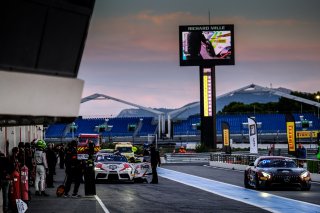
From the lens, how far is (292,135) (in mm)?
Answer: 47250

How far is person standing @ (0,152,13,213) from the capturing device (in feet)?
63.3

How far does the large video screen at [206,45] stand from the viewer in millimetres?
92750

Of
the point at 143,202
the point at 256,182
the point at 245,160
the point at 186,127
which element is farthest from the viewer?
the point at 186,127

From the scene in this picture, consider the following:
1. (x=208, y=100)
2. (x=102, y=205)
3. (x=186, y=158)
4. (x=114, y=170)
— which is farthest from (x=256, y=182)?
(x=208, y=100)

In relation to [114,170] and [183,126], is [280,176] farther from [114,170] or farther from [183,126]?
[183,126]

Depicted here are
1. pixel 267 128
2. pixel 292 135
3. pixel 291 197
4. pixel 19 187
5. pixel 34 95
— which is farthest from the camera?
pixel 267 128

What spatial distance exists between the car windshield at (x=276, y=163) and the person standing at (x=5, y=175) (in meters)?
13.2

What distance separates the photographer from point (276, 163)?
3081cm

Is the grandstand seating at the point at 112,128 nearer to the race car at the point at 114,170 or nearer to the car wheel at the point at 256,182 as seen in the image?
the race car at the point at 114,170

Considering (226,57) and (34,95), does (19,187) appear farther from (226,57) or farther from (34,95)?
(226,57)

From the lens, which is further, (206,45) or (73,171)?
(206,45)

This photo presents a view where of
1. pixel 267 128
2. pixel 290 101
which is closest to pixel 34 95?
pixel 267 128

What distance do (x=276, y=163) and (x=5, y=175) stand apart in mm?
14064

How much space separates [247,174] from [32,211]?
1171 cm
